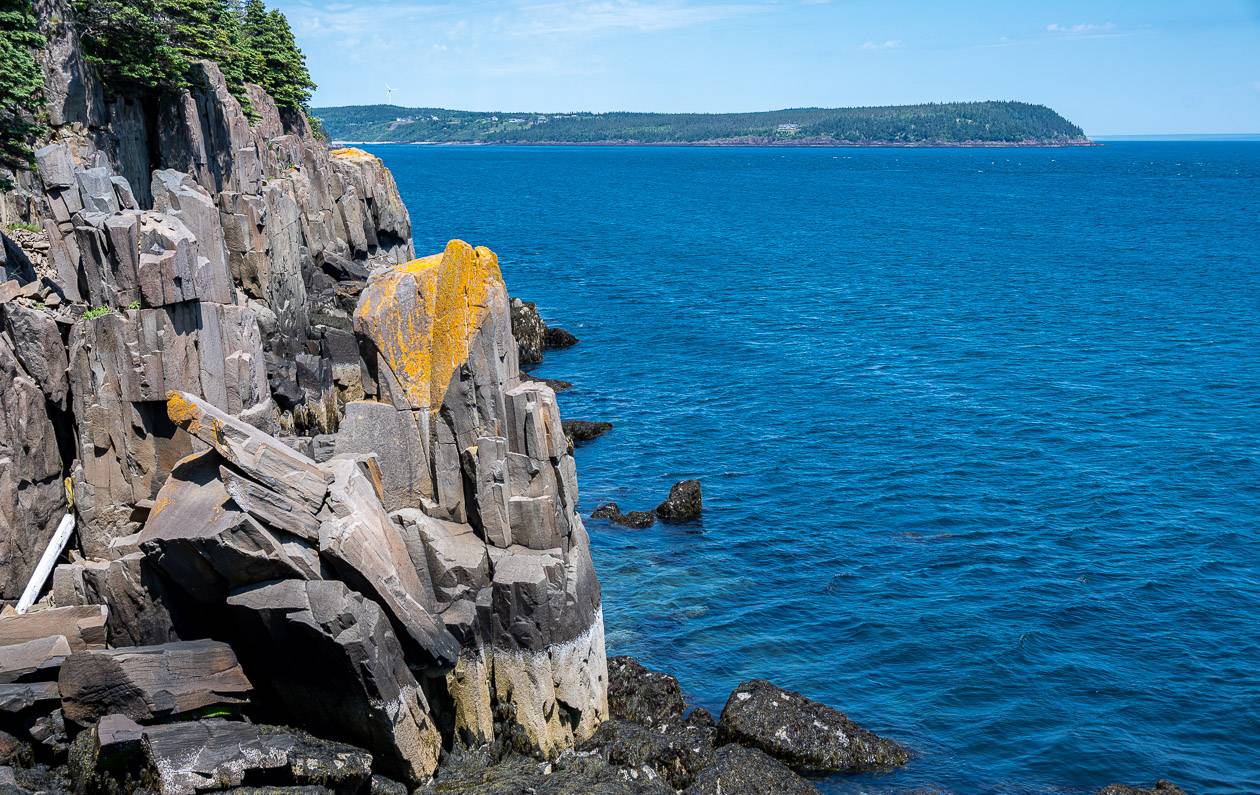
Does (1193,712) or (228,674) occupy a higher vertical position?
(228,674)

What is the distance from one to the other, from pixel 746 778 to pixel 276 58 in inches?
3407

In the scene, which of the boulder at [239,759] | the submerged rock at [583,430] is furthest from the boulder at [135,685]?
the submerged rock at [583,430]

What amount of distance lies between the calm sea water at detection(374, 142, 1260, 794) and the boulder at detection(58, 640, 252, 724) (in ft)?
49.2

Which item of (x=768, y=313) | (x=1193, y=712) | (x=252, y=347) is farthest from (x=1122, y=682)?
(x=768, y=313)

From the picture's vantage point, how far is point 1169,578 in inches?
1697

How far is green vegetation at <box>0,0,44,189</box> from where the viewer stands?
35.0m

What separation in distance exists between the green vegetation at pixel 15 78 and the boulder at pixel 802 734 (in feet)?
91.3

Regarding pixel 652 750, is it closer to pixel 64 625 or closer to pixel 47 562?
pixel 64 625

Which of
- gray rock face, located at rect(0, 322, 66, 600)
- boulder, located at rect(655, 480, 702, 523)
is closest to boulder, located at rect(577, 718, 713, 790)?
gray rock face, located at rect(0, 322, 66, 600)

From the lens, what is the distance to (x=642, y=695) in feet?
106

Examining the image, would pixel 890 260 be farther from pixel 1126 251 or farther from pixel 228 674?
pixel 228 674

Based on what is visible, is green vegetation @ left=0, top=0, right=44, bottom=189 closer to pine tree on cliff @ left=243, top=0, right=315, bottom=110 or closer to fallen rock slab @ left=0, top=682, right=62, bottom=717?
fallen rock slab @ left=0, top=682, right=62, bottom=717

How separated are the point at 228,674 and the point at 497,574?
692 centimetres

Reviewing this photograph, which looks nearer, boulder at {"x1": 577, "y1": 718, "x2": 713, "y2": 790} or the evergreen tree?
boulder at {"x1": 577, "y1": 718, "x2": 713, "y2": 790}
